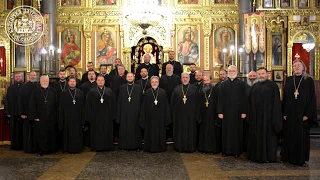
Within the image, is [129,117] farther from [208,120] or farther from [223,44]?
[223,44]

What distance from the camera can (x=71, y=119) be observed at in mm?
8055

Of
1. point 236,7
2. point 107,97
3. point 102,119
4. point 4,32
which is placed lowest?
point 102,119

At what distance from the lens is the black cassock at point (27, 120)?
315 inches

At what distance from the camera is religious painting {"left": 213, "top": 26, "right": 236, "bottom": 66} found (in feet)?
52.6

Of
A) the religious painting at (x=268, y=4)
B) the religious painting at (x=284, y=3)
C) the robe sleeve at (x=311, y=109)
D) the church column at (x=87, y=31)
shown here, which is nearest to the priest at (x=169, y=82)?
the robe sleeve at (x=311, y=109)

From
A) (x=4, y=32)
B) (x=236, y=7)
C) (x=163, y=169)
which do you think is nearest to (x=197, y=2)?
(x=236, y=7)

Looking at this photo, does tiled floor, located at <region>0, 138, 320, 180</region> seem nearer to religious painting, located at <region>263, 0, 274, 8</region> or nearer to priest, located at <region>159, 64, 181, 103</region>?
priest, located at <region>159, 64, 181, 103</region>

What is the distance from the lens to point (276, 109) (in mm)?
6863

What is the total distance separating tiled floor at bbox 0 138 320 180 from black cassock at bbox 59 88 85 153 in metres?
0.26

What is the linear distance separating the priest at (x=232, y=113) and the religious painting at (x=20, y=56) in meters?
11.4

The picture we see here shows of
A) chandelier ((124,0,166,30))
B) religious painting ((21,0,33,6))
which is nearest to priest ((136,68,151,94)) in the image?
chandelier ((124,0,166,30))

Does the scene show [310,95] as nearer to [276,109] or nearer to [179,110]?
[276,109]

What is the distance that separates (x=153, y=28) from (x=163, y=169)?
10.7 m

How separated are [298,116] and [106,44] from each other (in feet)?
36.2
